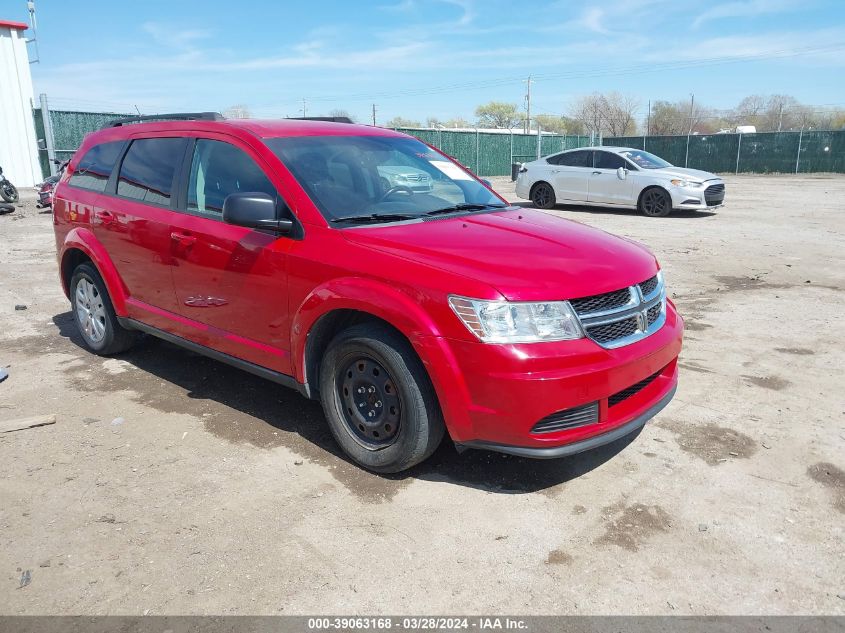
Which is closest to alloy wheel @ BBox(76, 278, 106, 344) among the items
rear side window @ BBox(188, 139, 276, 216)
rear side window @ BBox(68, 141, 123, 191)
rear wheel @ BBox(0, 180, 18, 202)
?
rear side window @ BBox(68, 141, 123, 191)

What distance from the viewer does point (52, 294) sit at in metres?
8.03

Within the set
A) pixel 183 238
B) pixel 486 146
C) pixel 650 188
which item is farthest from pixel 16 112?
pixel 183 238

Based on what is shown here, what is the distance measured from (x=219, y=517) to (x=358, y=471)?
0.77 meters

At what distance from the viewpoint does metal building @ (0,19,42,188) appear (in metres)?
22.5

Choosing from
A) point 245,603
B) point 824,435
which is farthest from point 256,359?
point 824,435

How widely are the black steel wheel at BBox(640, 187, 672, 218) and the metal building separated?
2009 centimetres

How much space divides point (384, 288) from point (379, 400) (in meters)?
0.63

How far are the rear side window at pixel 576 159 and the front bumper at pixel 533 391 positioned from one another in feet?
44.0

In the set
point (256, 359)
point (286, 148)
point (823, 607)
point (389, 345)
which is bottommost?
point (823, 607)

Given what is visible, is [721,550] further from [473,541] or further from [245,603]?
[245,603]

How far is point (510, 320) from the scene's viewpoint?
300 centimetres

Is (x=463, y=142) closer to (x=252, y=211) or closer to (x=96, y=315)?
(x=96, y=315)

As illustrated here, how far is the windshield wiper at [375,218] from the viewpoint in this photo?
144 inches

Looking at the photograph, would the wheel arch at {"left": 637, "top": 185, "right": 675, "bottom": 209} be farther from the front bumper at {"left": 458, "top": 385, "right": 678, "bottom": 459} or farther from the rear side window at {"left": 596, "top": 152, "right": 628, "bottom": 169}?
the front bumper at {"left": 458, "top": 385, "right": 678, "bottom": 459}
